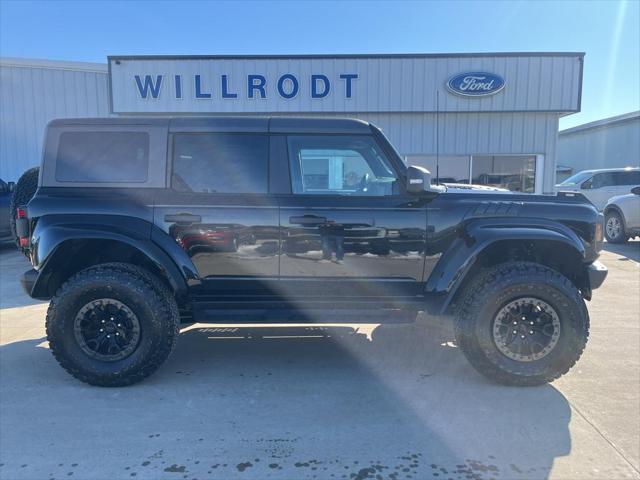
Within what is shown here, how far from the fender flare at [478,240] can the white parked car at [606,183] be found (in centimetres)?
1063

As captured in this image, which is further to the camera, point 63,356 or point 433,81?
point 433,81

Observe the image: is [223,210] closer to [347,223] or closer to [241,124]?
[241,124]

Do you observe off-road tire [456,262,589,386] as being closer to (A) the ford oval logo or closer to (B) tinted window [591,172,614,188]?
(A) the ford oval logo

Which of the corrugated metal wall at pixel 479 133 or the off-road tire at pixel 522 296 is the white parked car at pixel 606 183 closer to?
the corrugated metal wall at pixel 479 133

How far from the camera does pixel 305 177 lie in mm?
3418

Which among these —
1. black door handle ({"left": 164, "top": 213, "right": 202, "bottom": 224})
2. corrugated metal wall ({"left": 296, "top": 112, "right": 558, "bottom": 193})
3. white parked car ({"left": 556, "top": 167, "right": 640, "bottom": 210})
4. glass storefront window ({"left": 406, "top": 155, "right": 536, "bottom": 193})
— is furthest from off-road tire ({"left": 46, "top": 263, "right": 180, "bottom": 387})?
white parked car ({"left": 556, "top": 167, "right": 640, "bottom": 210})

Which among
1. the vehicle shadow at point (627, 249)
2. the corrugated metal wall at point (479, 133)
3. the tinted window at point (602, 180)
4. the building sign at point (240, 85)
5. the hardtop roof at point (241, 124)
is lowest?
the vehicle shadow at point (627, 249)

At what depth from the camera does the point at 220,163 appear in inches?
134

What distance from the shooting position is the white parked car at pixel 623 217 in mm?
10016

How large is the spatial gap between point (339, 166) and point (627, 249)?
9630 millimetres

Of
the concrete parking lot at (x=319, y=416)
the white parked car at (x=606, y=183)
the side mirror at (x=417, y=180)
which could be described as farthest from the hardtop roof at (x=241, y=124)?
the white parked car at (x=606, y=183)

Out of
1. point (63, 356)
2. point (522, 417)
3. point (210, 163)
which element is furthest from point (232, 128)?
point (522, 417)

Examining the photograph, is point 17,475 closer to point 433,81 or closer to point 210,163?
point 210,163

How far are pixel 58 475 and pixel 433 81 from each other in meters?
10.4
